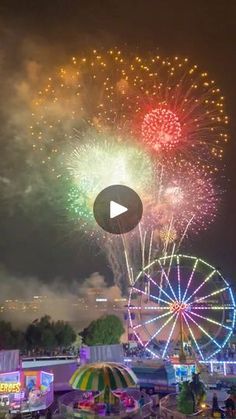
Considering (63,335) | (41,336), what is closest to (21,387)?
(41,336)

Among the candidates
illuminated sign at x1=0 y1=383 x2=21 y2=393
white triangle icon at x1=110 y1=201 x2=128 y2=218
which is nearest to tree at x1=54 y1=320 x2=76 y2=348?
white triangle icon at x1=110 y1=201 x2=128 y2=218

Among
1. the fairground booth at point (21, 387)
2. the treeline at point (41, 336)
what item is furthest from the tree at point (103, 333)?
the fairground booth at point (21, 387)

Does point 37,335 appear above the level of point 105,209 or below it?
below

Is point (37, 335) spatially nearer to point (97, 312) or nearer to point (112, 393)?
point (97, 312)

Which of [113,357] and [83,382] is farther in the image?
[113,357]

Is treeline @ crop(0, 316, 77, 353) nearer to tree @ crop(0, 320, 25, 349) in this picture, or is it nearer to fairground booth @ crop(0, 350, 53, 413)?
tree @ crop(0, 320, 25, 349)

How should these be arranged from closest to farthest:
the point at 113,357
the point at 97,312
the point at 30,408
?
the point at 30,408 < the point at 113,357 < the point at 97,312

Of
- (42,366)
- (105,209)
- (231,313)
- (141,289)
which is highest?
(105,209)

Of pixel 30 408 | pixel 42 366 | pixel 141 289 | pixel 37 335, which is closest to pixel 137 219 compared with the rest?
pixel 141 289
